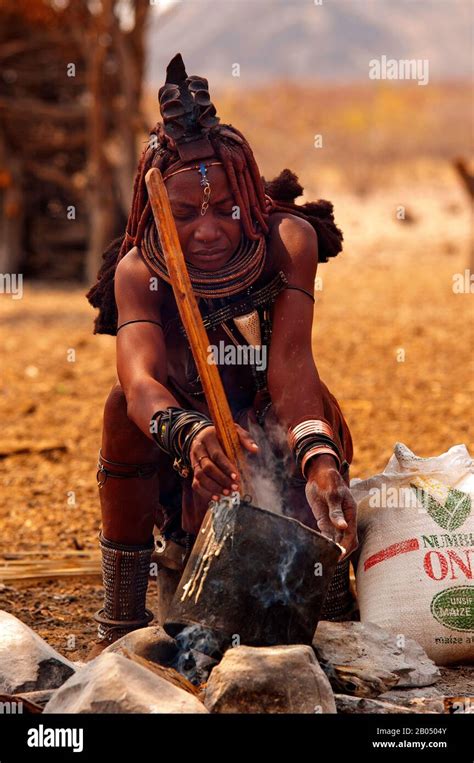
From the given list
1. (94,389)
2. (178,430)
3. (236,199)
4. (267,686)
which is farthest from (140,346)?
(94,389)

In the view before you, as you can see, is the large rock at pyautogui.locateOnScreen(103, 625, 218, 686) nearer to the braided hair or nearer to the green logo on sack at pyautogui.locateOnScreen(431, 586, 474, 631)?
the green logo on sack at pyautogui.locateOnScreen(431, 586, 474, 631)

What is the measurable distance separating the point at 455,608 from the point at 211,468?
37.3 inches

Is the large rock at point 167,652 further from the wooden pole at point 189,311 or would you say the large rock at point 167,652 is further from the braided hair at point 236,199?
the braided hair at point 236,199

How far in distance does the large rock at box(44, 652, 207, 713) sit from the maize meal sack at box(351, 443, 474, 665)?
0.89 metres

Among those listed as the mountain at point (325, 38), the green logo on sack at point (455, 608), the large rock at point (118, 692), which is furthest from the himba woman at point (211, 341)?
the mountain at point (325, 38)

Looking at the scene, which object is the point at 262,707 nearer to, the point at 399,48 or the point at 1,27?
the point at 1,27

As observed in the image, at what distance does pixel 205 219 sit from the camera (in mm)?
3521

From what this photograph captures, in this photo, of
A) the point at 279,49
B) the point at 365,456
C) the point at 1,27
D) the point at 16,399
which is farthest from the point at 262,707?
the point at 279,49

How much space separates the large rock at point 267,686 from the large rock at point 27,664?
45 centimetres

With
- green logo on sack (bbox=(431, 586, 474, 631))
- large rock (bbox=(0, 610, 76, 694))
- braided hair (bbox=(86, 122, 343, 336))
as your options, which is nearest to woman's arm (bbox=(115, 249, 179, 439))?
braided hair (bbox=(86, 122, 343, 336))

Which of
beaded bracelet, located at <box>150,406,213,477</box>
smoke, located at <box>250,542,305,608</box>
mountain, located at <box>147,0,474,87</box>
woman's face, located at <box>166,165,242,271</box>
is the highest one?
mountain, located at <box>147,0,474,87</box>

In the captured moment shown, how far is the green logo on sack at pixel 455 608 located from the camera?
144 inches

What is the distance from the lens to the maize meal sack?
12.0 feet

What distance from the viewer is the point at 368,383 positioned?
8.41m
